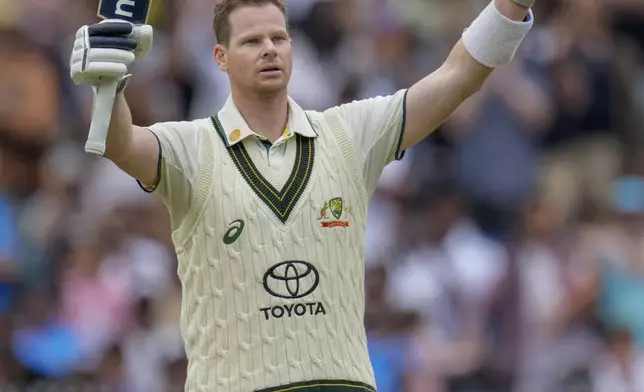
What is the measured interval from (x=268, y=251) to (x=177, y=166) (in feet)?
1.66

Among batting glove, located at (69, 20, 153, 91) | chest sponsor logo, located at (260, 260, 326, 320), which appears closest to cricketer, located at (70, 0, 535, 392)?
chest sponsor logo, located at (260, 260, 326, 320)

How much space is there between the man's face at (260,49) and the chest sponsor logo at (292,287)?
74cm

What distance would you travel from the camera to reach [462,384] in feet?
37.7

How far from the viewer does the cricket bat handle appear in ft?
20.0

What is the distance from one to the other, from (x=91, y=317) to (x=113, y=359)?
1.95 ft

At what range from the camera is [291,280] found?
21.2 ft

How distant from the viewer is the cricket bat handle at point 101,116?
20.0 feet

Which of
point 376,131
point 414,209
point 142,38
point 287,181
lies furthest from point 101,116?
point 414,209

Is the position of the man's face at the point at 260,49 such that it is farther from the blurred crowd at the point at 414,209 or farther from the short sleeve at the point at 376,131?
the blurred crowd at the point at 414,209

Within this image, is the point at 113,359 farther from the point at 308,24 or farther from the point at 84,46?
the point at 84,46

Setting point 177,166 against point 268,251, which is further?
point 177,166

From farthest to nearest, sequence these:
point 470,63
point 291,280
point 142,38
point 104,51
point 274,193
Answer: point 470,63, point 274,193, point 291,280, point 142,38, point 104,51

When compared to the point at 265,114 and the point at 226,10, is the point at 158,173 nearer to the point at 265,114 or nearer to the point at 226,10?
the point at 265,114

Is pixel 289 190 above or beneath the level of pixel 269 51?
beneath
